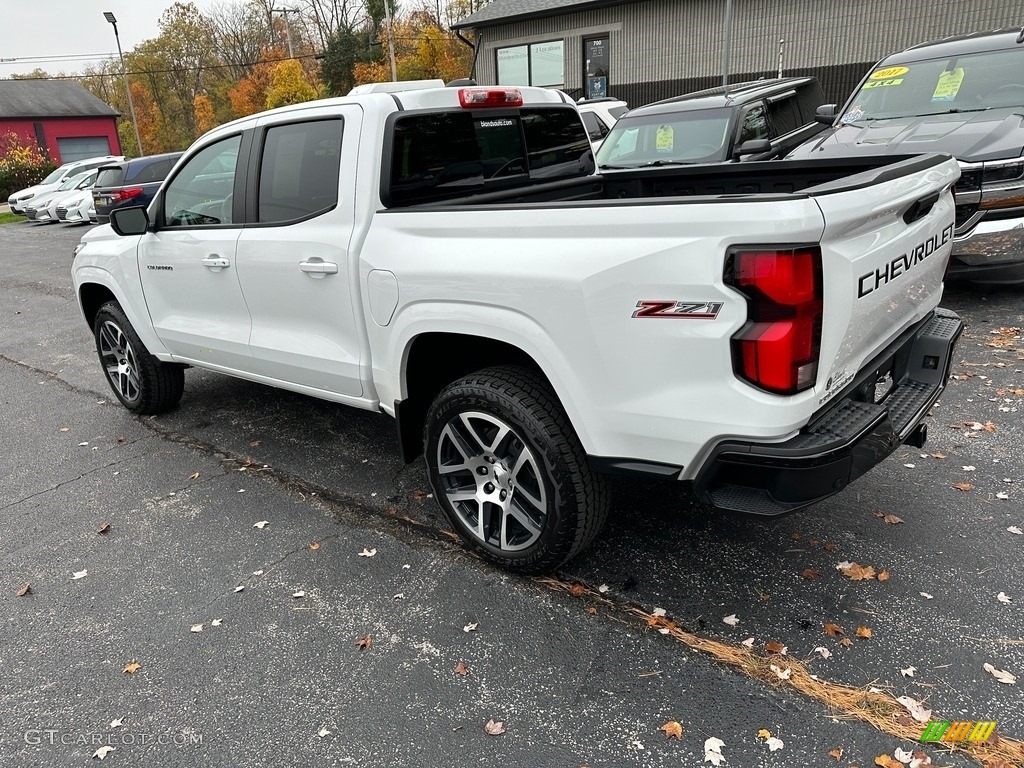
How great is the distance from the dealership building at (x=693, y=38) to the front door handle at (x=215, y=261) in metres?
16.1

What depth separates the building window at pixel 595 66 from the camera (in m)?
21.7

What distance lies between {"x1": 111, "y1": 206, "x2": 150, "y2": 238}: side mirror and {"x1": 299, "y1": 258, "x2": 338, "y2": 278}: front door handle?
1.61m

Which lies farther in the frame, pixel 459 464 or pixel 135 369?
pixel 135 369

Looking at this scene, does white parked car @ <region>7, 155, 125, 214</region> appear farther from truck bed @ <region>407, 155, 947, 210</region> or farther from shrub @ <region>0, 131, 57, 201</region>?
truck bed @ <region>407, 155, 947, 210</region>

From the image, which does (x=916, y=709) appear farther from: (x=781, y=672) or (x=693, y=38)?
(x=693, y=38)

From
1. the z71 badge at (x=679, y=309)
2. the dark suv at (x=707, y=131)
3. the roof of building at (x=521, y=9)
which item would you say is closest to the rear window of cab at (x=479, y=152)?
the z71 badge at (x=679, y=309)

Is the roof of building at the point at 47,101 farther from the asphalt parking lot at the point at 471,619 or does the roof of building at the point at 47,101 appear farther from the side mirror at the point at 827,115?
the asphalt parking lot at the point at 471,619

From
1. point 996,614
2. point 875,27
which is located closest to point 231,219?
point 996,614

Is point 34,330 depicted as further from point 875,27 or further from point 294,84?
point 294,84

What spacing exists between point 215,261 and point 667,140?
5.72 metres

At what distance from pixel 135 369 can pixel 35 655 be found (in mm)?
2692

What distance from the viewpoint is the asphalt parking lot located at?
2.38m

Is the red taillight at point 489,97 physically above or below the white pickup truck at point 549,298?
above

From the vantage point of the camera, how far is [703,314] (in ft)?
7.45
